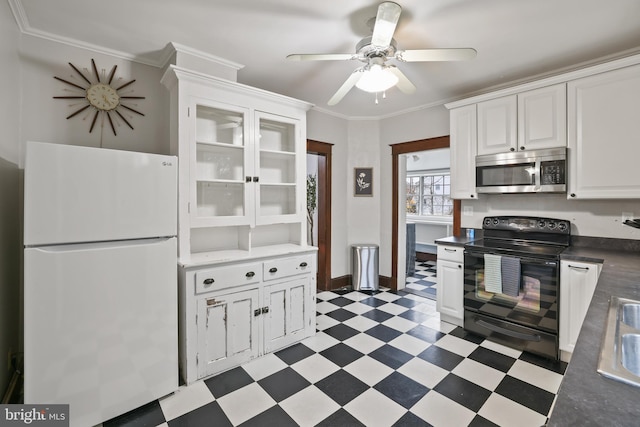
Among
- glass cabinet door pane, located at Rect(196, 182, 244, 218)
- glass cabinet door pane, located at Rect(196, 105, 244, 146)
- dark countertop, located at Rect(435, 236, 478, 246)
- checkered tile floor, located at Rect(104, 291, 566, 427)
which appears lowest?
checkered tile floor, located at Rect(104, 291, 566, 427)

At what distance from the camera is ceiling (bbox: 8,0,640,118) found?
1.91 meters

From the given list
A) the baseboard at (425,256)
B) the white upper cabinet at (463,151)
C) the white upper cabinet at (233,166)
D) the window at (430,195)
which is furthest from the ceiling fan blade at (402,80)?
the window at (430,195)

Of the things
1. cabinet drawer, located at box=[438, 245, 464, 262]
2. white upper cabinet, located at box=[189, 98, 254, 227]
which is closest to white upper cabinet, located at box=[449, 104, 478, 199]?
cabinet drawer, located at box=[438, 245, 464, 262]

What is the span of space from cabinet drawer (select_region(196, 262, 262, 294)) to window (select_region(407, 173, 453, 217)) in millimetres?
5150

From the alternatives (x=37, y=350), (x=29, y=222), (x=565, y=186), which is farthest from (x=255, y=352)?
(x=565, y=186)

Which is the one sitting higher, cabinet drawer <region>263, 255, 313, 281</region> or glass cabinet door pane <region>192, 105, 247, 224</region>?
glass cabinet door pane <region>192, 105, 247, 224</region>

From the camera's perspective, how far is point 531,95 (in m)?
2.77

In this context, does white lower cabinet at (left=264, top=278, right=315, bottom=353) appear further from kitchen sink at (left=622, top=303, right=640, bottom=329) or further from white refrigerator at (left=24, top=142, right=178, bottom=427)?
kitchen sink at (left=622, top=303, right=640, bottom=329)

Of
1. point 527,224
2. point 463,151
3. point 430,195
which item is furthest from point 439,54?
point 430,195

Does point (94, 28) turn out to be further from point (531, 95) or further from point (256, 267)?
point (531, 95)

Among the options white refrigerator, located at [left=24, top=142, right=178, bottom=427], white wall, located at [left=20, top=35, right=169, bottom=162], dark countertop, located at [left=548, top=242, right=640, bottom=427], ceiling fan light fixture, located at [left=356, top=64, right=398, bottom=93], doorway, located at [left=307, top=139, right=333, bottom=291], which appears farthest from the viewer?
doorway, located at [left=307, top=139, right=333, bottom=291]

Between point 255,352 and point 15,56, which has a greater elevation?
point 15,56

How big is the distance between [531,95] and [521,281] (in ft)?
5.46

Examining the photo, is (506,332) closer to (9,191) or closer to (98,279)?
(98,279)
